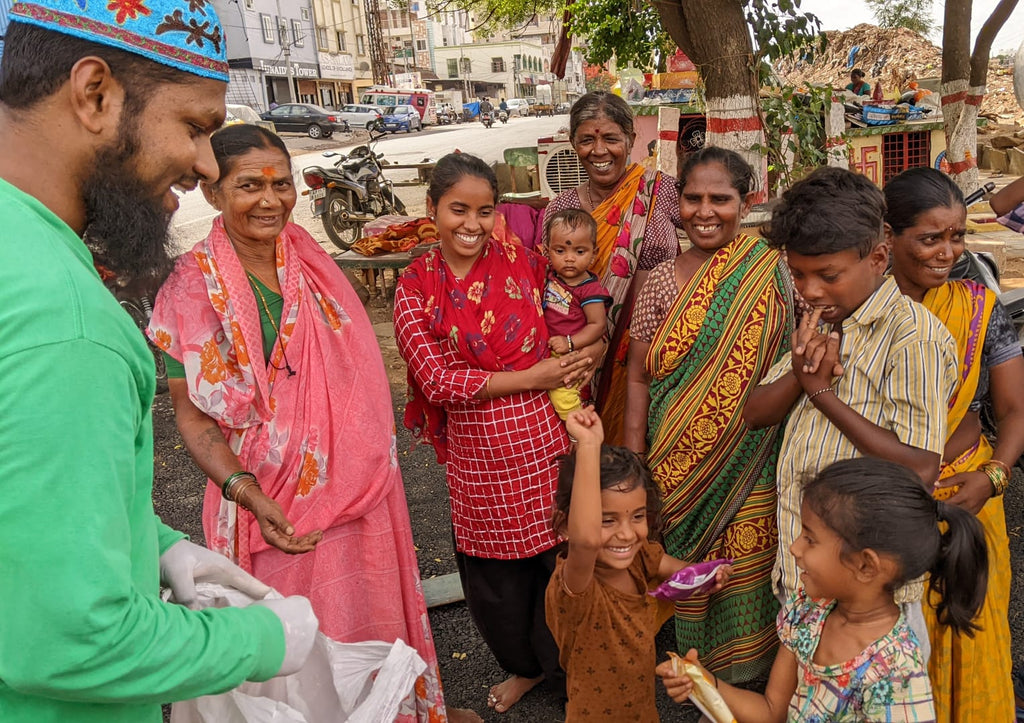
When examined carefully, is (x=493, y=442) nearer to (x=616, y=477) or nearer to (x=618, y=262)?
(x=616, y=477)

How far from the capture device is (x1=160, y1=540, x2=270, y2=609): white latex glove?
4.78 feet

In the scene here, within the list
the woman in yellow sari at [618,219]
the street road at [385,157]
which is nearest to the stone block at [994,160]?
Answer: the street road at [385,157]

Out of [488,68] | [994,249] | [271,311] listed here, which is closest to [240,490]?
[271,311]

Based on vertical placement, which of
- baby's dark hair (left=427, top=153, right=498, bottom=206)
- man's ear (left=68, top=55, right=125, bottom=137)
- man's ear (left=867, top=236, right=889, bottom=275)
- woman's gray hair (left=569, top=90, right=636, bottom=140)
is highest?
woman's gray hair (left=569, top=90, right=636, bottom=140)

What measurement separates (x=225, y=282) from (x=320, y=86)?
4910cm

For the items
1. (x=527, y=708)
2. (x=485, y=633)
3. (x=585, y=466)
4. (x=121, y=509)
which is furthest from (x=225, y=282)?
(x=527, y=708)

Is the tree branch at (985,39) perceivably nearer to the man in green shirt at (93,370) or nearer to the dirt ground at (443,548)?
the dirt ground at (443,548)

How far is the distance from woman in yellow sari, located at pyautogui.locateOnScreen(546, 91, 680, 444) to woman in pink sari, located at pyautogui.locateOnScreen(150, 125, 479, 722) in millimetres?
957

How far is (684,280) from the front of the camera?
2463 millimetres

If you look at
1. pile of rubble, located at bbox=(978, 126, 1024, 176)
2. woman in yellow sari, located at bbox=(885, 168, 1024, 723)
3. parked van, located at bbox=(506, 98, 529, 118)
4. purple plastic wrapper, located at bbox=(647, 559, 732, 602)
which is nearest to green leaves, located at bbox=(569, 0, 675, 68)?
pile of rubble, located at bbox=(978, 126, 1024, 176)

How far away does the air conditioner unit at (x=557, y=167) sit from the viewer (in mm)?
8688

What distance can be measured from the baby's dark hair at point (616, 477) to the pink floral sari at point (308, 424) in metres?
0.53

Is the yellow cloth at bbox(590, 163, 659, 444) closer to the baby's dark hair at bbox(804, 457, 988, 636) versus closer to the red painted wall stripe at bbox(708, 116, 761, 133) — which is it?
the baby's dark hair at bbox(804, 457, 988, 636)

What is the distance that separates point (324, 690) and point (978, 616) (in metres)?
1.64
